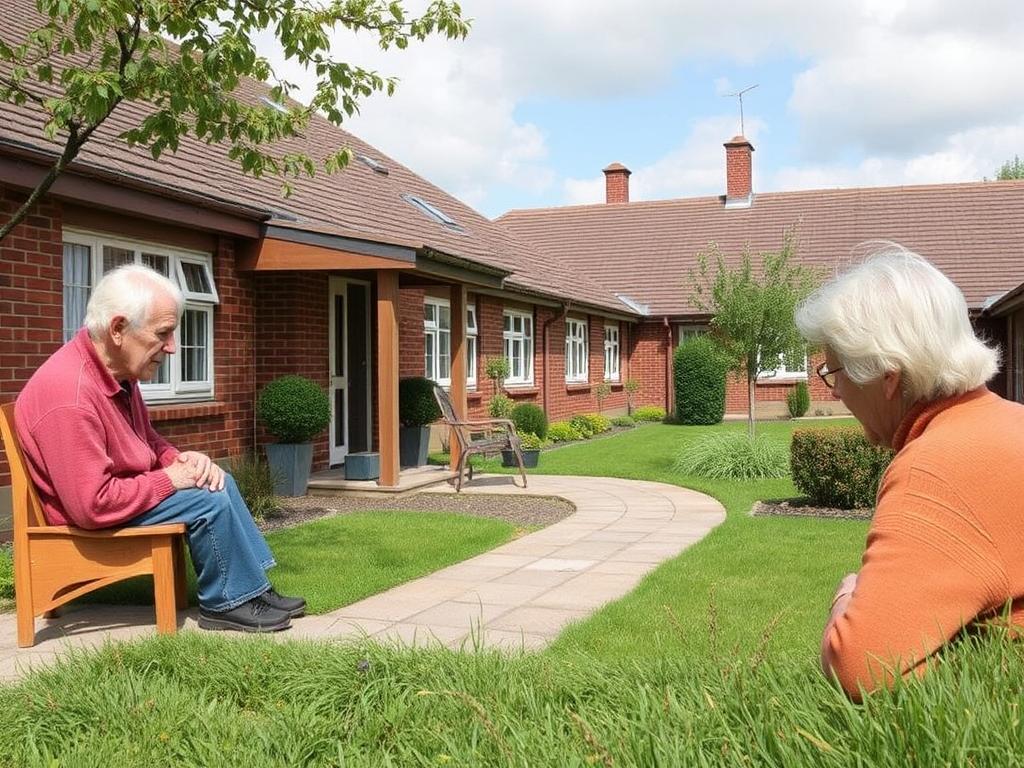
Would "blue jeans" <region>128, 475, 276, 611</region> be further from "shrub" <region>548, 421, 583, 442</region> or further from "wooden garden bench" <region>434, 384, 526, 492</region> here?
"shrub" <region>548, 421, 583, 442</region>

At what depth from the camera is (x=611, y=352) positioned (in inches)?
996

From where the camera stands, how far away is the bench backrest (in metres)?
4.43

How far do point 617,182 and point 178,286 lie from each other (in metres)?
→ 26.3

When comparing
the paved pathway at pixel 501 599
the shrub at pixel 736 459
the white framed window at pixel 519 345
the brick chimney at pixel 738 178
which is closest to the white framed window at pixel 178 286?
the paved pathway at pixel 501 599

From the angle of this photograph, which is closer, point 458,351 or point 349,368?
point 458,351

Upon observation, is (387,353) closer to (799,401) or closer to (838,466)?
(838,466)

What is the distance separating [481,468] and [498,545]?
569cm

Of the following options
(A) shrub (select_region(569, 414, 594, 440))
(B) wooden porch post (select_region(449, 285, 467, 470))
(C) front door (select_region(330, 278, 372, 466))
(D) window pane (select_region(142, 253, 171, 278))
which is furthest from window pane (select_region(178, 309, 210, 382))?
(A) shrub (select_region(569, 414, 594, 440))

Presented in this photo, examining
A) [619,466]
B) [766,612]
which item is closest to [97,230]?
[766,612]

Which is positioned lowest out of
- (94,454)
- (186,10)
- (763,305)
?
(94,454)

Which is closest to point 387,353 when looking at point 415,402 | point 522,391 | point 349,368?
point 415,402

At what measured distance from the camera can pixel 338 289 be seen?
12.4 metres

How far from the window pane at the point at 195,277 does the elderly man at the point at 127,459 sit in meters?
4.96

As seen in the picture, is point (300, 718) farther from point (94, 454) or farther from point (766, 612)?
point (766, 612)
